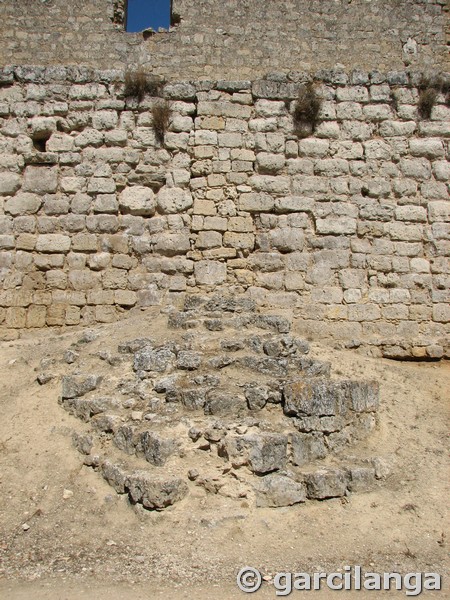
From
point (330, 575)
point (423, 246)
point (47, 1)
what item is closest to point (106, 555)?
point (330, 575)

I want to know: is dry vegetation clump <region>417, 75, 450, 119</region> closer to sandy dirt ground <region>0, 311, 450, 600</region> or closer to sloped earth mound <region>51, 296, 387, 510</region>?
sloped earth mound <region>51, 296, 387, 510</region>

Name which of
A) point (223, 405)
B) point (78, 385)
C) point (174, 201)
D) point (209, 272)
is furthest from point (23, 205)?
point (223, 405)

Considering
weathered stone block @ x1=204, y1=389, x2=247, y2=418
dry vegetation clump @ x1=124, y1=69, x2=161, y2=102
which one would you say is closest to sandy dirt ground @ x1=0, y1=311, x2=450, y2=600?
weathered stone block @ x1=204, y1=389, x2=247, y2=418

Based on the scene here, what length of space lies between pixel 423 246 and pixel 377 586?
183 inches

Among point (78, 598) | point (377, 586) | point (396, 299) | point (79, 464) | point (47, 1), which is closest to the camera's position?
point (78, 598)

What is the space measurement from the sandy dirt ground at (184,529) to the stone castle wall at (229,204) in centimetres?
199

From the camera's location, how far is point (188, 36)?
11914 mm

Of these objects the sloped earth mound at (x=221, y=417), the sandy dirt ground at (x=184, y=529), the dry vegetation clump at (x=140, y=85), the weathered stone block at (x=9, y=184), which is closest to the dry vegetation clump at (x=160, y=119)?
the dry vegetation clump at (x=140, y=85)

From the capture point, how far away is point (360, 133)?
743 centimetres

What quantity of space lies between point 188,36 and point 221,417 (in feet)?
31.5

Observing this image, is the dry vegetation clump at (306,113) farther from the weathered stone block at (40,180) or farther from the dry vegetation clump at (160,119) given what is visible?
the weathered stone block at (40,180)

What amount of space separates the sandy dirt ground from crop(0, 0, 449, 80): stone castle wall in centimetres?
881

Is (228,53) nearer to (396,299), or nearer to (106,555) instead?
(396,299)

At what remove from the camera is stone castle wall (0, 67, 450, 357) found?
23.4 ft
